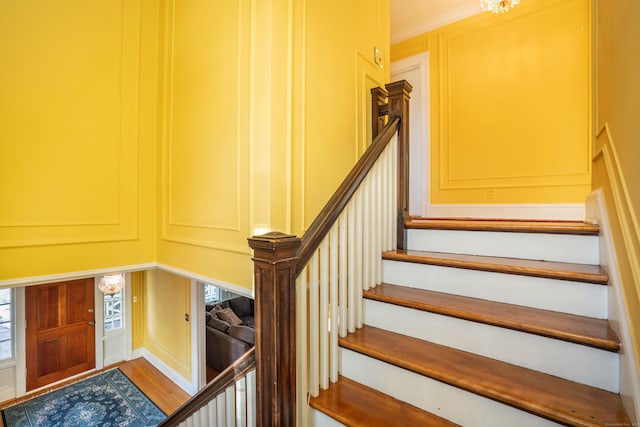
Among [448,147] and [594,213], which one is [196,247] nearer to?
[594,213]

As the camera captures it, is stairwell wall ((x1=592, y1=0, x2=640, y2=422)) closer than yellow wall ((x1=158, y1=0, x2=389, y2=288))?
Yes

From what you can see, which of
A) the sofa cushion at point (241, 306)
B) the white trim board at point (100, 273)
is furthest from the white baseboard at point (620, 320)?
the sofa cushion at point (241, 306)

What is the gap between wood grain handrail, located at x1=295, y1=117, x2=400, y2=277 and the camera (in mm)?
1355

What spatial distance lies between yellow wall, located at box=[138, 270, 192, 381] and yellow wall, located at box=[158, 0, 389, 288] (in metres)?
2.36

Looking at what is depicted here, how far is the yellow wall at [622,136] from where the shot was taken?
37.9 inches

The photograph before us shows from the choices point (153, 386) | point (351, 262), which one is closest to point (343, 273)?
point (351, 262)

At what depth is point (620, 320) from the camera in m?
1.06

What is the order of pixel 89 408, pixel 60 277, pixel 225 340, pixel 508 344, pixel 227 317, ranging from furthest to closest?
pixel 227 317, pixel 225 340, pixel 89 408, pixel 60 277, pixel 508 344

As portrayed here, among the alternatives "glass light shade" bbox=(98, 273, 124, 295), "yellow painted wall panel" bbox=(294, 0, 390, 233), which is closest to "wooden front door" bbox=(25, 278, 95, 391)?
"glass light shade" bbox=(98, 273, 124, 295)

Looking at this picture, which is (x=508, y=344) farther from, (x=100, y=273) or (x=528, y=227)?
(x=100, y=273)

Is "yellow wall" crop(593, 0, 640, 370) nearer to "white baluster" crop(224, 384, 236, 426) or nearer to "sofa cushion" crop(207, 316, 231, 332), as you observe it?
"white baluster" crop(224, 384, 236, 426)

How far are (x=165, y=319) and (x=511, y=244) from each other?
17.7 feet

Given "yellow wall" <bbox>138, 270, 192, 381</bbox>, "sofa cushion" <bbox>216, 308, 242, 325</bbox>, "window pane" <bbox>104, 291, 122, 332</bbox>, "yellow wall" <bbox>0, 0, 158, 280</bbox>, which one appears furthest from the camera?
"sofa cushion" <bbox>216, 308, 242, 325</bbox>

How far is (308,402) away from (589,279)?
4.36ft
